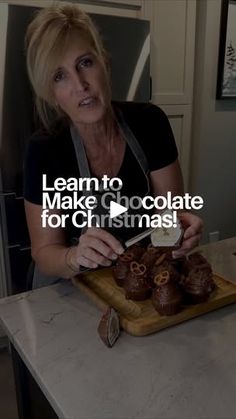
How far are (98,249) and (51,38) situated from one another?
1.85 ft

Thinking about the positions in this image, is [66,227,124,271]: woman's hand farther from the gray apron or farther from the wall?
the wall

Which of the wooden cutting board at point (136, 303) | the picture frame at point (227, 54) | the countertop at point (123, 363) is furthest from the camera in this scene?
the picture frame at point (227, 54)

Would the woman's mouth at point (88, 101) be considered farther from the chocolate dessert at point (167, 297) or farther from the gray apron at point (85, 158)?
the chocolate dessert at point (167, 297)

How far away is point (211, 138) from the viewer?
7.82 ft

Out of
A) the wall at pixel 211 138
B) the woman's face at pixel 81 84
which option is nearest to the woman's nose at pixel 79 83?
the woman's face at pixel 81 84

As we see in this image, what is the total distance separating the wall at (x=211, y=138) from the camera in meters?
2.20

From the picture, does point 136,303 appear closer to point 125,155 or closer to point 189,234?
point 189,234

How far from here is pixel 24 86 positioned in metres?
1.51

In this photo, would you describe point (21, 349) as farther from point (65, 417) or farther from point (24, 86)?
A: point (24, 86)

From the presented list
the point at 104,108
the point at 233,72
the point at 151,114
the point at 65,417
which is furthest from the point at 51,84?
the point at 233,72

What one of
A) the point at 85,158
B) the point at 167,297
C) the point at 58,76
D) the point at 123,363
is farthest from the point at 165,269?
the point at 58,76

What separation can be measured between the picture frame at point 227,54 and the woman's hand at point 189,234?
5.31 ft

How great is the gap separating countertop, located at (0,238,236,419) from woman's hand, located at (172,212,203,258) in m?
0.15

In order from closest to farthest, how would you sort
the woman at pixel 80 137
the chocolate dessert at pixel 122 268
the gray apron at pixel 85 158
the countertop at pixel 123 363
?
the countertop at pixel 123 363, the chocolate dessert at pixel 122 268, the woman at pixel 80 137, the gray apron at pixel 85 158
